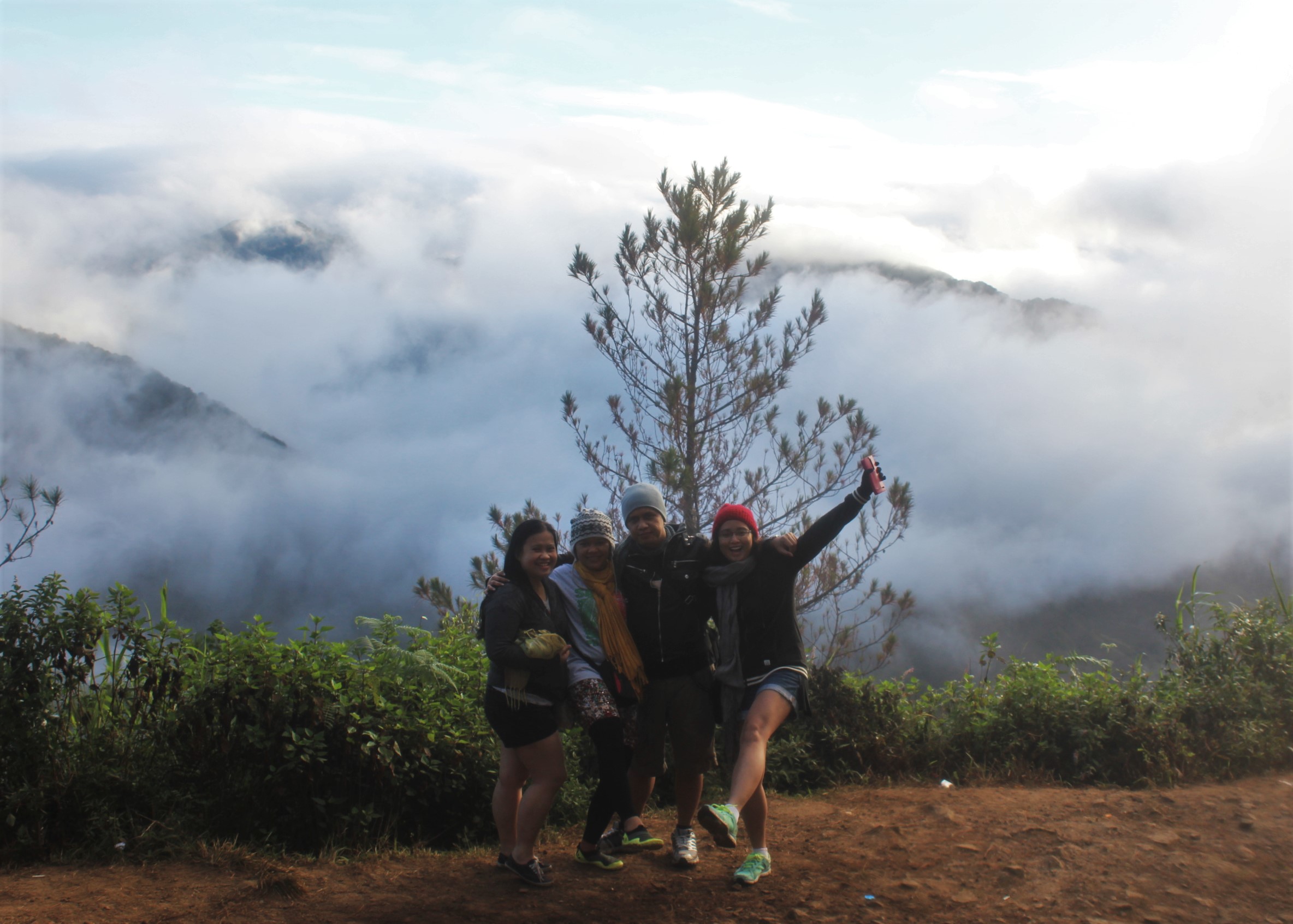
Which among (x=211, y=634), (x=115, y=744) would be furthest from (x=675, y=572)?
(x=115, y=744)

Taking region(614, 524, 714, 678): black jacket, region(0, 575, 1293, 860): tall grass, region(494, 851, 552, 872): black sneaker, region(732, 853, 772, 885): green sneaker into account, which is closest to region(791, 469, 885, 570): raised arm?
region(614, 524, 714, 678): black jacket

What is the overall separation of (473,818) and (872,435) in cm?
486

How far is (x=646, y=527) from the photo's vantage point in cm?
429

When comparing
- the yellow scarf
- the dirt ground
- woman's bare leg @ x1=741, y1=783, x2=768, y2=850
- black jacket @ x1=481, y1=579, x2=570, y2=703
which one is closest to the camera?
the dirt ground

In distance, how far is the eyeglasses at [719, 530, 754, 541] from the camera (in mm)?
4277

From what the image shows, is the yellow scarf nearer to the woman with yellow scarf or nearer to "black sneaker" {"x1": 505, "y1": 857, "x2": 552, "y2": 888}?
the woman with yellow scarf

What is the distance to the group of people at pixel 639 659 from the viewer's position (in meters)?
4.00

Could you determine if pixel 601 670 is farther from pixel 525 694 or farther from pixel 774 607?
pixel 774 607

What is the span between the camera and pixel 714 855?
4551 millimetres

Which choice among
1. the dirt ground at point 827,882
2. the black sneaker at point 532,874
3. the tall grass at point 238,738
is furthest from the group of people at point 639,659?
the tall grass at point 238,738

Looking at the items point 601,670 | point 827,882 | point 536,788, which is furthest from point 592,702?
point 827,882

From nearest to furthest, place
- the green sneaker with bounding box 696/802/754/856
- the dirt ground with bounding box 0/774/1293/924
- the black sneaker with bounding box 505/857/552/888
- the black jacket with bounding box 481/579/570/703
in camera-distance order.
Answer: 1. the green sneaker with bounding box 696/802/754/856
2. the dirt ground with bounding box 0/774/1293/924
3. the black jacket with bounding box 481/579/570/703
4. the black sneaker with bounding box 505/857/552/888

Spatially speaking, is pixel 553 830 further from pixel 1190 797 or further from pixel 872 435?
pixel 872 435

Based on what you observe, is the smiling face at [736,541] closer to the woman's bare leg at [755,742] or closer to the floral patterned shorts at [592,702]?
the woman's bare leg at [755,742]
